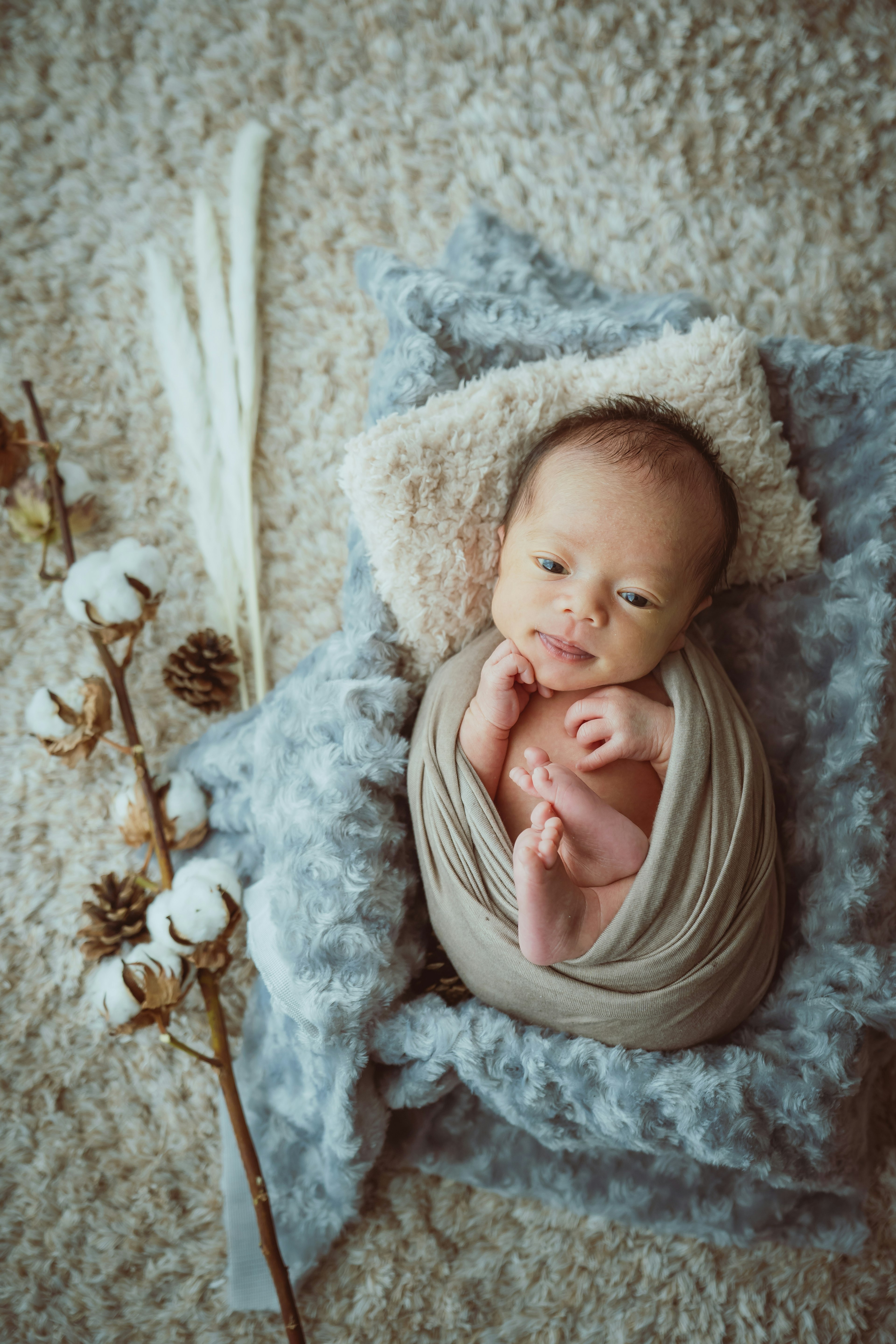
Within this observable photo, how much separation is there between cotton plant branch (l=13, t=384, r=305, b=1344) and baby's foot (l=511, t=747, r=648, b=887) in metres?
0.43

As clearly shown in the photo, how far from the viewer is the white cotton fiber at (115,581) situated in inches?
48.6

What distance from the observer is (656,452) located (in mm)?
1100

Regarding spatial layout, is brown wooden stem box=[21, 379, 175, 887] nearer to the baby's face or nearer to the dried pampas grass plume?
the dried pampas grass plume

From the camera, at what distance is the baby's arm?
1134 millimetres

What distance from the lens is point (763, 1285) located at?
132 centimetres

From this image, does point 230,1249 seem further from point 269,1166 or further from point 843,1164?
point 843,1164

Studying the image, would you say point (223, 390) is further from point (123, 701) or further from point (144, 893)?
point (144, 893)

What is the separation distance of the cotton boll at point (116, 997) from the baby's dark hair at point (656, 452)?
794mm

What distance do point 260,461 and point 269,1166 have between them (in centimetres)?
111

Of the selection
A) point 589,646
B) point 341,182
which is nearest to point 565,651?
point 589,646

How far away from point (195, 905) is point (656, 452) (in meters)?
0.80

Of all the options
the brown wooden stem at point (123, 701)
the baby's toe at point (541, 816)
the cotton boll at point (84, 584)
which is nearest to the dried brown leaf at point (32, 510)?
the brown wooden stem at point (123, 701)

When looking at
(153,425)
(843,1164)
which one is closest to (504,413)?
(153,425)

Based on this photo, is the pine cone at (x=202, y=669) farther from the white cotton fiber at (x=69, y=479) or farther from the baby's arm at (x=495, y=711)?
the baby's arm at (x=495, y=711)
